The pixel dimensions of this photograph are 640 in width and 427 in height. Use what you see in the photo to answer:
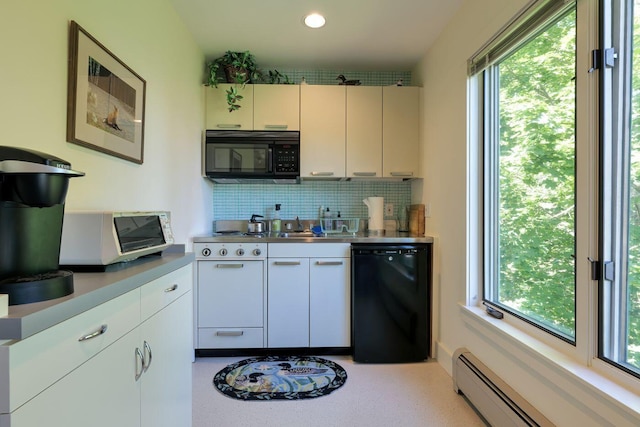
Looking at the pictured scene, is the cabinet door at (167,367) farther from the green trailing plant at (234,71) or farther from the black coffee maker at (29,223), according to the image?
the green trailing plant at (234,71)

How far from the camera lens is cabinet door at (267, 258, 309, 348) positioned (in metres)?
2.63

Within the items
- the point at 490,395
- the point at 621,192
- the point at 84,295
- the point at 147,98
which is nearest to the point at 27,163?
the point at 84,295

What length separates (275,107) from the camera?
292 centimetres

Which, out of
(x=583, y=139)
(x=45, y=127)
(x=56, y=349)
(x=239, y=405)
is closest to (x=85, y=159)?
(x=45, y=127)

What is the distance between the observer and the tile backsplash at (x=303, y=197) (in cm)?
325

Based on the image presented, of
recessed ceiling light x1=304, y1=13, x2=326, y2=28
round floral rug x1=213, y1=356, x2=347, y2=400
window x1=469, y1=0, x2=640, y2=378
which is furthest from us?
recessed ceiling light x1=304, y1=13, x2=326, y2=28

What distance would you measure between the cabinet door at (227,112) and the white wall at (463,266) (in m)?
1.49

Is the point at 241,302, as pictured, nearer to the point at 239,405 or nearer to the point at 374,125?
the point at 239,405

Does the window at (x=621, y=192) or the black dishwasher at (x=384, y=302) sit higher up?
the window at (x=621, y=192)

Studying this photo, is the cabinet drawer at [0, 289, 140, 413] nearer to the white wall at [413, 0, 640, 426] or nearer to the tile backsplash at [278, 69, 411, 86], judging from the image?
the white wall at [413, 0, 640, 426]

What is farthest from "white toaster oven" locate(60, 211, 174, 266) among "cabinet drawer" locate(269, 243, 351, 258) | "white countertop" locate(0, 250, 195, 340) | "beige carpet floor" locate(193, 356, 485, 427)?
"cabinet drawer" locate(269, 243, 351, 258)

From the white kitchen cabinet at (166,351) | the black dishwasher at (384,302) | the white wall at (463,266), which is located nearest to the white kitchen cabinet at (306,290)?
the black dishwasher at (384,302)

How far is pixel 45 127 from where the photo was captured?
1.18 metres

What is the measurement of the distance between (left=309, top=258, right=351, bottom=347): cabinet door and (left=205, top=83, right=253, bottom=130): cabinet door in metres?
1.30
